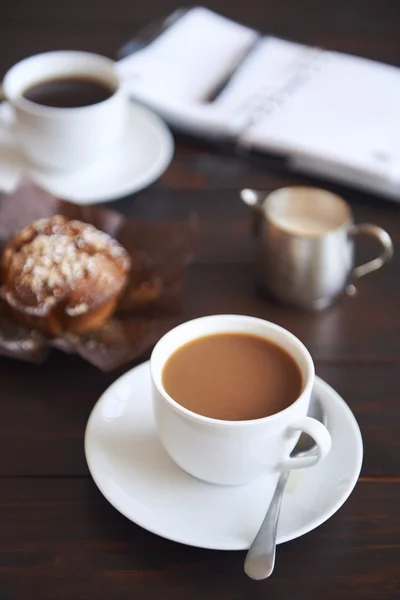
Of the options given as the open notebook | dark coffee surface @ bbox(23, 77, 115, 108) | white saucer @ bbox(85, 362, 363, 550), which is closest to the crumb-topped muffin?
white saucer @ bbox(85, 362, 363, 550)

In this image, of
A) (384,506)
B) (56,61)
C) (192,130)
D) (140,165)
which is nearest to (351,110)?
(192,130)

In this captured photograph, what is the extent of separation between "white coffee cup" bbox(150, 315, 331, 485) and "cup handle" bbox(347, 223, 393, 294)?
0.28m

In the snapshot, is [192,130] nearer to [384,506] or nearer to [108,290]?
[108,290]

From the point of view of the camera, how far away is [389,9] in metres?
1.67

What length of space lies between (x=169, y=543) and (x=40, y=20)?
1226 millimetres

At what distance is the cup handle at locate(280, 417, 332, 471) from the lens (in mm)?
678

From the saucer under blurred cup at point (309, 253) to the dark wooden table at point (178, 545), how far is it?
0.03 meters

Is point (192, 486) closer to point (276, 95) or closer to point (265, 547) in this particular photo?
point (265, 547)

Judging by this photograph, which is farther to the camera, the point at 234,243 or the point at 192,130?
the point at 192,130

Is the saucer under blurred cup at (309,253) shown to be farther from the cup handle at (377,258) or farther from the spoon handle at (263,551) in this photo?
the spoon handle at (263,551)

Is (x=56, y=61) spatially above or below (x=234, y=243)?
above

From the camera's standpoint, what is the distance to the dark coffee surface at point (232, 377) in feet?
2.33

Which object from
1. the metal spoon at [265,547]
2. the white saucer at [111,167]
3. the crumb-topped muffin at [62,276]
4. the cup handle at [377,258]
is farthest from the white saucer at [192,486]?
the white saucer at [111,167]

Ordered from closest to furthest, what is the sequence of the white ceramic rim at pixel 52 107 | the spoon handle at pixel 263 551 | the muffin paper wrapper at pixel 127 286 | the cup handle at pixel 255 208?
1. the spoon handle at pixel 263 551
2. the muffin paper wrapper at pixel 127 286
3. the cup handle at pixel 255 208
4. the white ceramic rim at pixel 52 107
